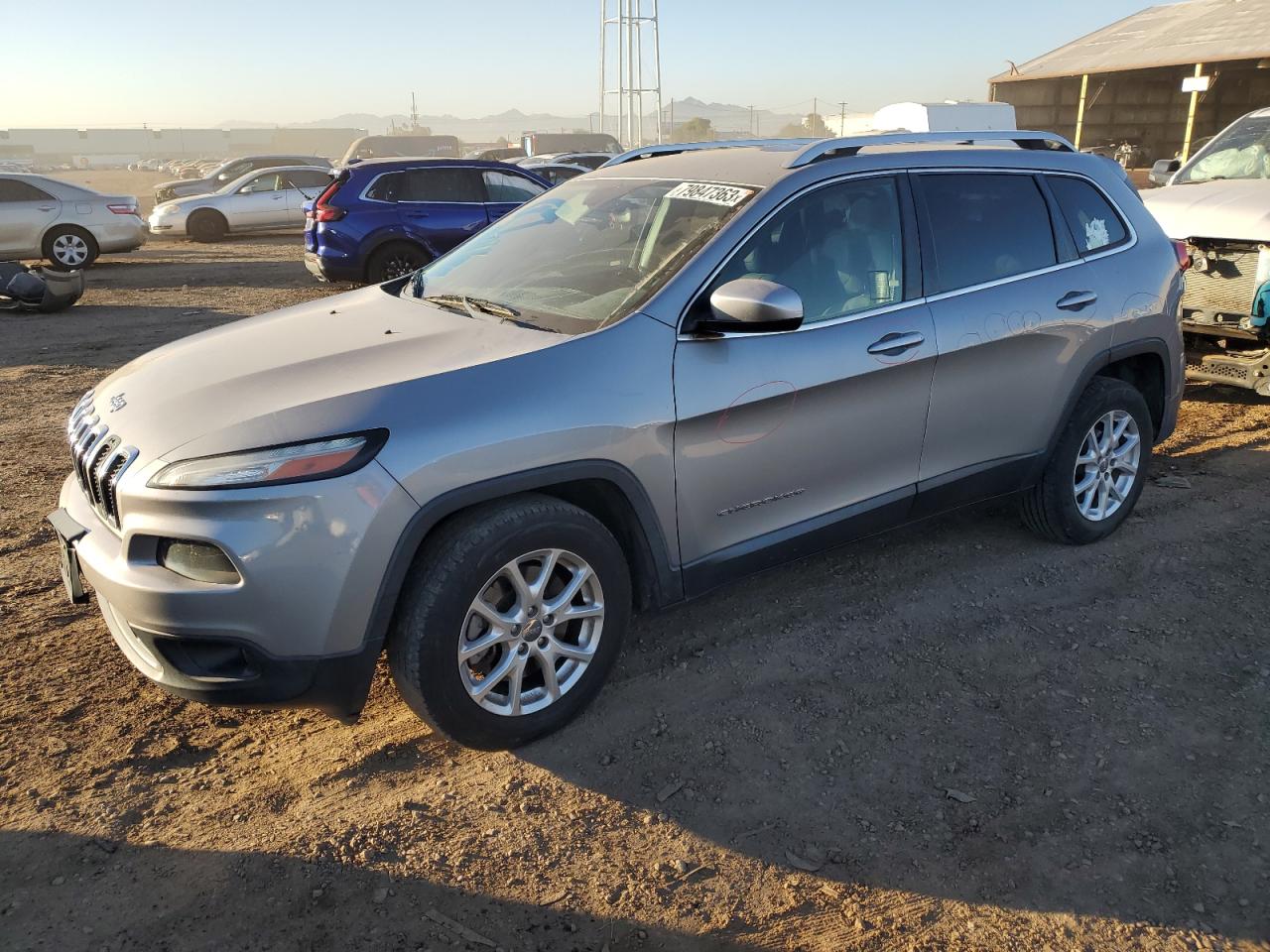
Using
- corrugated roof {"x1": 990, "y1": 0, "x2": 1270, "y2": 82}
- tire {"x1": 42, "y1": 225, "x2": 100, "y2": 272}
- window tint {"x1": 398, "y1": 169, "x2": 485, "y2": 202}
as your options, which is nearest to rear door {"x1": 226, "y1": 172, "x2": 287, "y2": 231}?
tire {"x1": 42, "y1": 225, "x2": 100, "y2": 272}

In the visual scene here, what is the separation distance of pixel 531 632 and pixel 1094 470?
2984mm

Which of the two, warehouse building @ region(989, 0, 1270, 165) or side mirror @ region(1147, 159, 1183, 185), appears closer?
side mirror @ region(1147, 159, 1183, 185)

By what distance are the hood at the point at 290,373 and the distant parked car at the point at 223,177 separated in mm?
21031

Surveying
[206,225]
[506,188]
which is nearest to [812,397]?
[506,188]

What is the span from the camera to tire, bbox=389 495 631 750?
2.77 meters

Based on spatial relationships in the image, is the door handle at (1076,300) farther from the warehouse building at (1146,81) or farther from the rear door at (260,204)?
the warehouse building at (1146,81)

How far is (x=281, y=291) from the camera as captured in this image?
42.2 ft

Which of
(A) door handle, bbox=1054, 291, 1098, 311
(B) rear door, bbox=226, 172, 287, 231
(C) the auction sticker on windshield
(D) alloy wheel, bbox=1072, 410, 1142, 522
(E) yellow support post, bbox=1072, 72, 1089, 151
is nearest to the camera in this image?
(C) the auction sticker on windshield

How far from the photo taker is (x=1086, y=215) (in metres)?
4.41

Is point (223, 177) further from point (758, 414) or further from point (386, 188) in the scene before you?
point (758, 414)

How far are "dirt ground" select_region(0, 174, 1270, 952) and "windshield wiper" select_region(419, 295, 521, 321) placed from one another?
137cm

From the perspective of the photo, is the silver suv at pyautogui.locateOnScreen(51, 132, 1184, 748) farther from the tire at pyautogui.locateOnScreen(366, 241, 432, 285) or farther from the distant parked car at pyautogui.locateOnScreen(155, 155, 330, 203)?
the distant parked car at pyautogui.locateOnScreen(155, 155, 330, 203)

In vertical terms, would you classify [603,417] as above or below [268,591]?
above

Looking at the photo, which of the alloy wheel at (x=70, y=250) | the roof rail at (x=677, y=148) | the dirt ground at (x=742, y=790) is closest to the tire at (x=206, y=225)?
the alloy wheel at (x=70, y=250)
